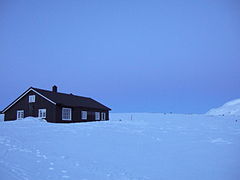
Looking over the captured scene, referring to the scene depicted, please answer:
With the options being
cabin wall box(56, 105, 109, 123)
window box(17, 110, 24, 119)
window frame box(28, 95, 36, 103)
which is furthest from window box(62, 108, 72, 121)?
window box(17, 110, 24, 119)

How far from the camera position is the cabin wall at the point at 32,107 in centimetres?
2953

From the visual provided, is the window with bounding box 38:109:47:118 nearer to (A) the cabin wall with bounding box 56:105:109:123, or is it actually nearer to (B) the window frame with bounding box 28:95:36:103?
(B) the window frame with bounding box 28:95:36:103

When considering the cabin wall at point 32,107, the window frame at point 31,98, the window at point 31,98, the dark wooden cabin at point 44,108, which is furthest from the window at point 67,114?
the window at point 31,98

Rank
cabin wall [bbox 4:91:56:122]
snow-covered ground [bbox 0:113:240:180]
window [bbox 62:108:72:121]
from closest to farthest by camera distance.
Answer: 1. snow-covered ground [bbox 0:113:240:180]
2. cabin wall [bbox 4:91:56:122]
3. window [bbox 62:108:72:121]

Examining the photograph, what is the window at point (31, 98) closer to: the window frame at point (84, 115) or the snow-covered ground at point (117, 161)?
the window frame at point (84, 115)

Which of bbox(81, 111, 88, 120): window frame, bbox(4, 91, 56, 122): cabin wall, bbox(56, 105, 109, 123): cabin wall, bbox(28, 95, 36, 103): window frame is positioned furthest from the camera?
bbox(81, 111, 88, 120): window frame

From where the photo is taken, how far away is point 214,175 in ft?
25.4

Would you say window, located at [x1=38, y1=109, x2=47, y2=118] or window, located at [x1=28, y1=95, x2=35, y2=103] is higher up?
window, located at [x1=28, y1=95, x2=35, y2=103]

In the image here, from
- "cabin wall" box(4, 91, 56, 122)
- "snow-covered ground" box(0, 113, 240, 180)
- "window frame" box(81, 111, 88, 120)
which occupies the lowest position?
"snow-covered ground" box(0, 113, 240, 180)

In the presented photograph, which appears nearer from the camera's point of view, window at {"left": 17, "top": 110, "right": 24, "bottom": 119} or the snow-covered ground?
the snow-covered ground

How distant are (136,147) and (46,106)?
853 inches

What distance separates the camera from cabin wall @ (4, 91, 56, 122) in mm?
29531

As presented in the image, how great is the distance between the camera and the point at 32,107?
31.1 metres

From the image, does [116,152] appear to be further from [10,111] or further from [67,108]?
[10,111]
